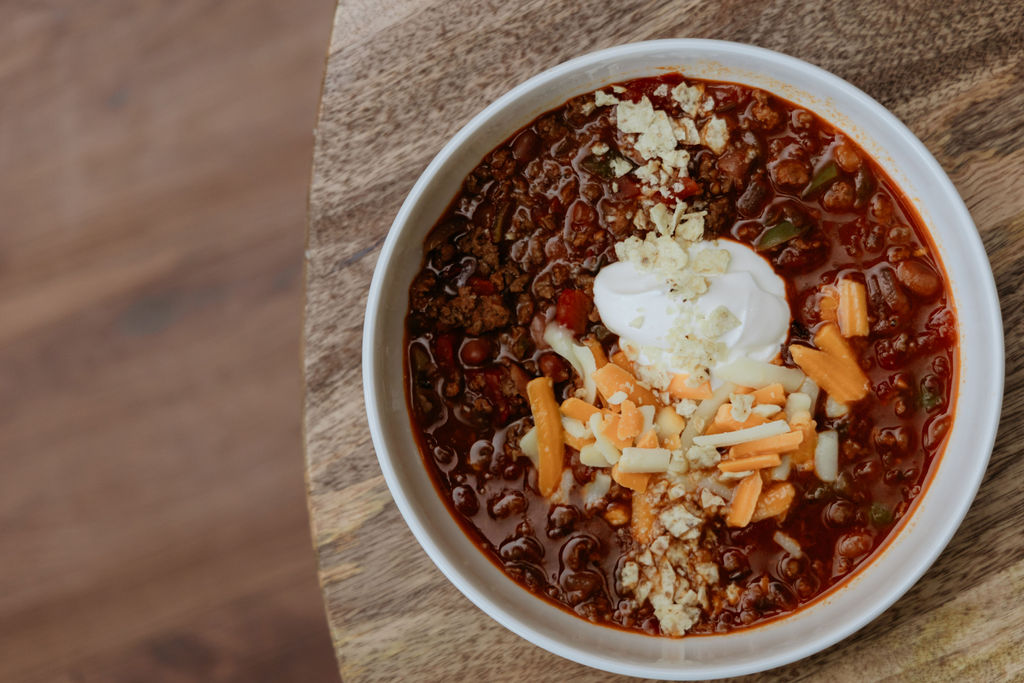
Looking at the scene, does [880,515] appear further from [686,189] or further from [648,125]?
[648,125]

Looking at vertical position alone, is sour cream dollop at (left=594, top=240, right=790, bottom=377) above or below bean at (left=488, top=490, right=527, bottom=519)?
above

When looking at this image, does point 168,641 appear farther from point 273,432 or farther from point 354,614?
point 354,614

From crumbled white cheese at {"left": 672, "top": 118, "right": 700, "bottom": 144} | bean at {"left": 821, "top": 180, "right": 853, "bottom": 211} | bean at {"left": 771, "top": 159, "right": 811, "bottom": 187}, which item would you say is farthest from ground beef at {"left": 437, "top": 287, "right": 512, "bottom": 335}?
bean at {"left": 821, "top": 180, "right": 853, "bottom": 211}

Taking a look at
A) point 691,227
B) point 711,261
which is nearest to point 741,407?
point 711,261

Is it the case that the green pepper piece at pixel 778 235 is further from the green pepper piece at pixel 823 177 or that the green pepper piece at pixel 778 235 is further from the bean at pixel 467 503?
the bean at pixel 467 503

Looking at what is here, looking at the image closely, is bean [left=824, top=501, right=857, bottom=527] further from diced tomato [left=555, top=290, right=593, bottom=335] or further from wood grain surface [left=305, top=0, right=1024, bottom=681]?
diced tomato [left=555, top=290, right=593, bottom=335]

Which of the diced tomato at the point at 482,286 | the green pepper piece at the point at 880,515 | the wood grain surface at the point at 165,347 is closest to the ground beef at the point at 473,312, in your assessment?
the diced tomato at the point at 482,286
